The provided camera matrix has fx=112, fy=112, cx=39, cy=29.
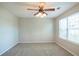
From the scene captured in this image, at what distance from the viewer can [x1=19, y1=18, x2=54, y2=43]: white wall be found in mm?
8945

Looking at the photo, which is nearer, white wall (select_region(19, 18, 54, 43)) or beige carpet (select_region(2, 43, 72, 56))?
beige carpet (select_region(2, 43, 72, 56))

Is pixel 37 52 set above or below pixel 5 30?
below

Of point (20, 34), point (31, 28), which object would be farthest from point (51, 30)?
point (20, 34)

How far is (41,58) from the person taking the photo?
1102 mm

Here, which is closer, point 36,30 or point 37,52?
point 37,52

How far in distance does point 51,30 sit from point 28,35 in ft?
6.24

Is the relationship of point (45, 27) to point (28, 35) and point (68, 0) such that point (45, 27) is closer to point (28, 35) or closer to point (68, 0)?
point (28, 35)

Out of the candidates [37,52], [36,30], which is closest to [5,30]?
[37,52]

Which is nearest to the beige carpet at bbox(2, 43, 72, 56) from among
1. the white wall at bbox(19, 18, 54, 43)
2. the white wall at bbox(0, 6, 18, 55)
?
the white wall at bbox(0, 6, 18, 55)

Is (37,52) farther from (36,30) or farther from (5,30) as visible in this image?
(36,30)

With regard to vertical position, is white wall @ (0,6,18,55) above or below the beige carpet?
above

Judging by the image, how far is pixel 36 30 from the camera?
900cm

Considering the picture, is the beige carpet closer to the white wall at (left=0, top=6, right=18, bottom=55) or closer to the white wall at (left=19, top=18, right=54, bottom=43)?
the white wall at (left=0, top=6, right=18, bottom=55)

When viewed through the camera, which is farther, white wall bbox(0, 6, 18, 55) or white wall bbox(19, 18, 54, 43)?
white wall bbox(19, 18, 54, 43)
